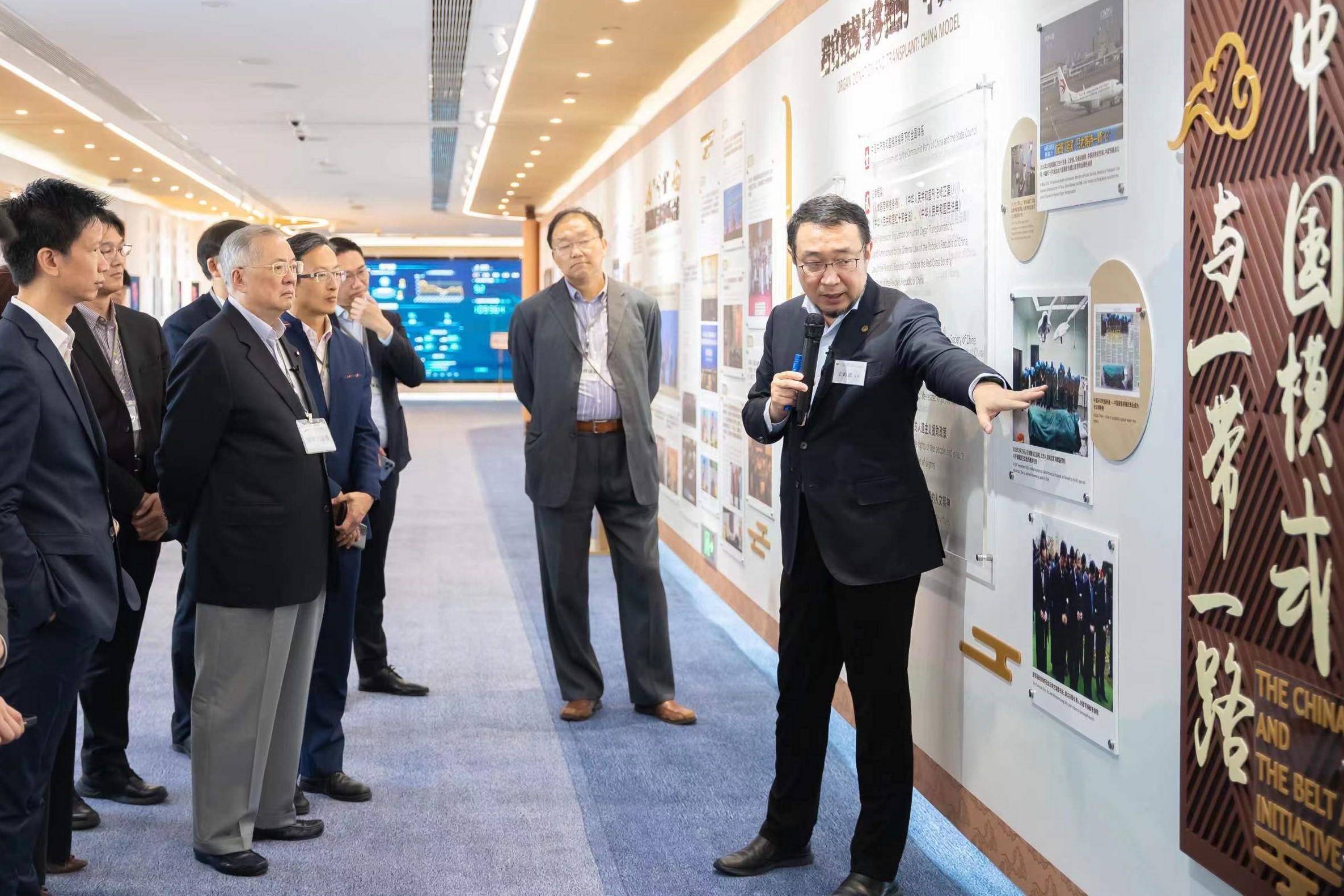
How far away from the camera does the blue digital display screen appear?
28.1 metres

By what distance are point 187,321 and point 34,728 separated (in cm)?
171

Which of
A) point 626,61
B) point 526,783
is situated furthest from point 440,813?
point 626,61

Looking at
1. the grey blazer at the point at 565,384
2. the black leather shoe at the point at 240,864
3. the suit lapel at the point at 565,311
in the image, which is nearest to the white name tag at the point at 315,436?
the black leather shoe at the point at 240,864

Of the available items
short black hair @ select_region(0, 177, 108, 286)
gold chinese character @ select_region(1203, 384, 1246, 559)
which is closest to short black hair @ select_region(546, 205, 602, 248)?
short black hair @ select_region(0, 177, 108, 286)

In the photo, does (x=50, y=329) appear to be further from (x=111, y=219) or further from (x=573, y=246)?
(x=573, y=246)

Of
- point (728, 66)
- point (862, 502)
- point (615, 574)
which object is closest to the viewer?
point (862, 502)

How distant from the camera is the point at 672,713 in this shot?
4.63 m

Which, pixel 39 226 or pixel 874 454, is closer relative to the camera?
pixel 39 226

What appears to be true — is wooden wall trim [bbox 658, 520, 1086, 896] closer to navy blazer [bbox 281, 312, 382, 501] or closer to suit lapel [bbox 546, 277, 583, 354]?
navy blazer [bbox 281, 312, 382, 501]

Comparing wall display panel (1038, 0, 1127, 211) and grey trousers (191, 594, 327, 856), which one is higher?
wall display panel (1038, 0, 1127, 211)

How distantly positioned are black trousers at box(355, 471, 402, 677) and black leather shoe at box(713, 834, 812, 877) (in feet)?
6.55

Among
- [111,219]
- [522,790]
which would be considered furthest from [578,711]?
[111,219]

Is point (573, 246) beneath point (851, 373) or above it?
above

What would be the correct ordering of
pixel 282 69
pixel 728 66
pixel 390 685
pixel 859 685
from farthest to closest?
pixel 282 69 → pixel 728 66 → pixel 390 685 → pixel 859 685
